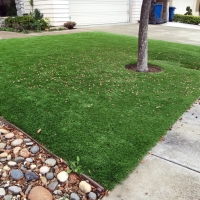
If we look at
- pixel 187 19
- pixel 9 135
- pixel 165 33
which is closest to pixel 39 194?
pixel 9 135

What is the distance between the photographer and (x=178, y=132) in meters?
3.51

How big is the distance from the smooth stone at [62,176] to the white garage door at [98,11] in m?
13.0

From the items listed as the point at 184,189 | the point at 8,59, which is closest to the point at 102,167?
the point at 184,189

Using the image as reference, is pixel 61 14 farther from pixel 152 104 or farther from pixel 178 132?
pixel 178 132

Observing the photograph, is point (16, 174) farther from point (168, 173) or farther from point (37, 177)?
point (168, 173)

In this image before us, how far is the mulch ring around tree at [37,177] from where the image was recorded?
236 centimetres

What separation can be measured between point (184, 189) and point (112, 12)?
16.2 m

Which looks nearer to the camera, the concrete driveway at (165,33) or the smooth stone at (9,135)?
the smooth stone at (9,135)

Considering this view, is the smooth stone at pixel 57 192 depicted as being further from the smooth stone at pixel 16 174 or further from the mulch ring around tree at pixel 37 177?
the smooth stone at pixel 16 174

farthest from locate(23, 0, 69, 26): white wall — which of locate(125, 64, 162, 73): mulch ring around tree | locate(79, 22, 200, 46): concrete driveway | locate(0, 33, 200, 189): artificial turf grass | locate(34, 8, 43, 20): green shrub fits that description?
locate(125, 64, 162, 73): mulch ring around tree

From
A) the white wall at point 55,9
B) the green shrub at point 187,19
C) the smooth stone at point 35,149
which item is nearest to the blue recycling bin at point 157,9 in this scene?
the green shrub at point 187,19

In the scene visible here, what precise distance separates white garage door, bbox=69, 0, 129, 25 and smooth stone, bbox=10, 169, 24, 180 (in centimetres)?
1291

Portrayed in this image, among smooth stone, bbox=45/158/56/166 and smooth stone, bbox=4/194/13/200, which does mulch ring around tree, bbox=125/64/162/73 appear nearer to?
smooth stone, bbox=45/158/56/166

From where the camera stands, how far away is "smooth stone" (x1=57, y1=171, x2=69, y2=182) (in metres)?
2.55
